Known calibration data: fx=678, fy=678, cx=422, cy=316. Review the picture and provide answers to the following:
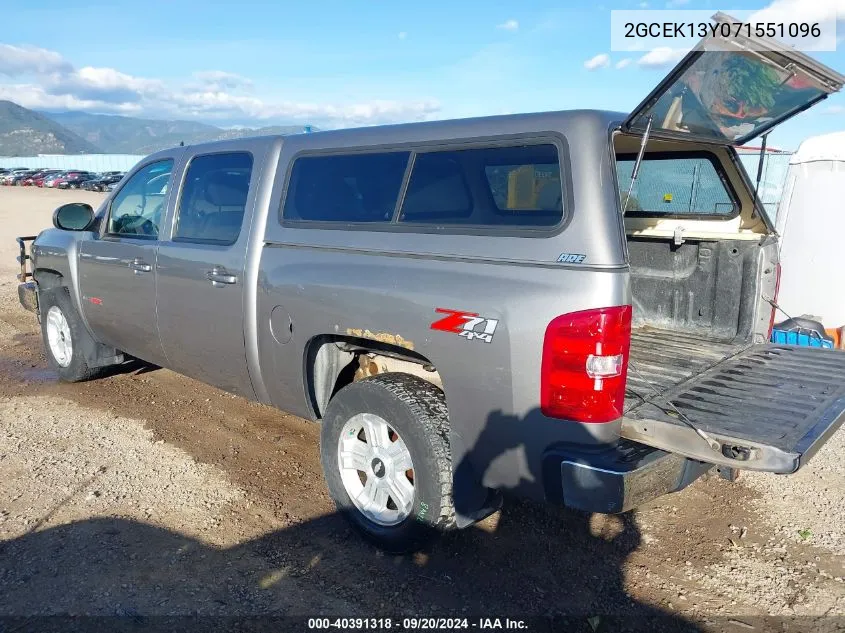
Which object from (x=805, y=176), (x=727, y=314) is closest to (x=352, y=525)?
(x=727, y=314)

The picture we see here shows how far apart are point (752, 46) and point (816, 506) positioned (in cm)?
291

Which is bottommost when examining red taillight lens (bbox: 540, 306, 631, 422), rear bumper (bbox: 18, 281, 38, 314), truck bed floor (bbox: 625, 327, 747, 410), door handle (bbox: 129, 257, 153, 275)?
truck bed floor (bbox: 625, 327, 747, 410)

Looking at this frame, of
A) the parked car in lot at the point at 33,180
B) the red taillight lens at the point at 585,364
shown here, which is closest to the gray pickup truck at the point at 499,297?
the red taillight lens at the point at 585,364

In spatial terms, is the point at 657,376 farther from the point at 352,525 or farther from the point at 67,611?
the point at 67,611

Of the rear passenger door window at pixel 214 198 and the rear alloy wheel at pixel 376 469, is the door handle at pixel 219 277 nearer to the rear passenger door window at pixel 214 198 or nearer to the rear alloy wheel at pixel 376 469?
the rear passenger door window at pixel 214 198

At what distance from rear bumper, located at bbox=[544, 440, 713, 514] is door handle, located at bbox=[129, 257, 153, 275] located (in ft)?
10.4

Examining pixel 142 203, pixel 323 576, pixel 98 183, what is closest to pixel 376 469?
pixel 323 576

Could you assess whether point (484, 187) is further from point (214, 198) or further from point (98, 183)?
point (98, 183)

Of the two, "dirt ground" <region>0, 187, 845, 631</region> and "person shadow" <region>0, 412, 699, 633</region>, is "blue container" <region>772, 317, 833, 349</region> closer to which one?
"dirt ground" <region>0, 187, 845, 631</region>

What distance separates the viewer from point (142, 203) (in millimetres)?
5004

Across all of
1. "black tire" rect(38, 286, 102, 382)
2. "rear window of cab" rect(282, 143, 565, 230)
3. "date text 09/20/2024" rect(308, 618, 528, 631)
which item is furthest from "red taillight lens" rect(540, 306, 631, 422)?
"black tire" rect(38, 286, 102, 382)

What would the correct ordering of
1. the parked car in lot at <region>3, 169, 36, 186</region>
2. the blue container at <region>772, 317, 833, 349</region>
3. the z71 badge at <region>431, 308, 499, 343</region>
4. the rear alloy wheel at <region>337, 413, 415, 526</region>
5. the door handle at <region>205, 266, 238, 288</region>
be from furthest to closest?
1. the parked car in lot at <region>3, 169, 36, 186</region>
2. the blue container at <region>772, 317, 833, 349</region>
3. the door handle at <region>205, 266, 238, 288</region>
4. the rear alloy wheel at <region>337, 413, 415, 526</region>
5. the z71 badge at <region>431, 308, 499, 343</region>

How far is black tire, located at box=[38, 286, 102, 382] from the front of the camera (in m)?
5.72

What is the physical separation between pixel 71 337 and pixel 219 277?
2554mm
